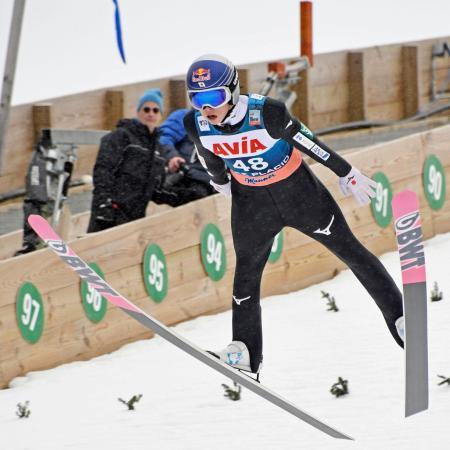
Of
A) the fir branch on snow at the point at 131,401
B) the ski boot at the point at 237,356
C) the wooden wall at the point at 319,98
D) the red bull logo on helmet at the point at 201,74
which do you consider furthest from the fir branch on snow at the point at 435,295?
the wooden wall at the point at 319,98

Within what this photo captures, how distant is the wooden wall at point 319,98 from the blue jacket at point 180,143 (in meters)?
2.41

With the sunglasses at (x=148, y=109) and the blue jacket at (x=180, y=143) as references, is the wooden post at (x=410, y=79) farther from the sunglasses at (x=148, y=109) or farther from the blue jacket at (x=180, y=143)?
the sunglasses at (x=148, y=109)

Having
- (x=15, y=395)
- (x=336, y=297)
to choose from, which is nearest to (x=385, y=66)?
(x=336, y=297)

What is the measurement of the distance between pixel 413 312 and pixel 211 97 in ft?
4.47

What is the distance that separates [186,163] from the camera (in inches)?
391

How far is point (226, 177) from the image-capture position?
661cm

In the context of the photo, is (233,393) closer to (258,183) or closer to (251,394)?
(251,394)

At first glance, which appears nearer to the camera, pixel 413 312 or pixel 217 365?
pixel 413 312

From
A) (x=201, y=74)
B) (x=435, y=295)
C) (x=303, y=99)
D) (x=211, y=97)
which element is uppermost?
(x=201, y=74)

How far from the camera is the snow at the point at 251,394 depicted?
7.23 metres

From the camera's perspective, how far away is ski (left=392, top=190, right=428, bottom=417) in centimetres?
613

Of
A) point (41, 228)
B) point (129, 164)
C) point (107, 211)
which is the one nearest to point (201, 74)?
point (41, 228)

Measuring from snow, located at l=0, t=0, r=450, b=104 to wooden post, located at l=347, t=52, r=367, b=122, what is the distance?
28.2 ft

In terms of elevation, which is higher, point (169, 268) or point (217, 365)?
point (217, 365)
